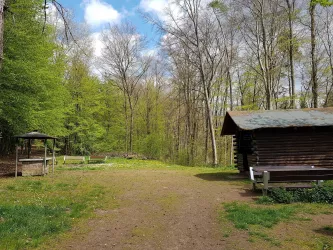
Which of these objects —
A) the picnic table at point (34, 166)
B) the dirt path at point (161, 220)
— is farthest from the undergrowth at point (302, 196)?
the picnic table at point (34, 166)

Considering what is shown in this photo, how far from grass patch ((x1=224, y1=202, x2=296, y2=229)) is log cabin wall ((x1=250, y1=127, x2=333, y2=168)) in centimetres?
616

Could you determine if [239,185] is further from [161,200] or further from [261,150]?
[161,200]

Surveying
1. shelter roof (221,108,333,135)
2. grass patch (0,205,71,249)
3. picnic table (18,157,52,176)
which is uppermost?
shelter roof (221,108,333,135)

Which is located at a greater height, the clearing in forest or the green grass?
the green grass

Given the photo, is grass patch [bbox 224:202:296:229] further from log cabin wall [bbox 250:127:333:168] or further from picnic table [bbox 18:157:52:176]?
picnic table [bbox 18:157:52:176]

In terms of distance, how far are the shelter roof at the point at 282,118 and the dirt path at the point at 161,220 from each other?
3.66 meters

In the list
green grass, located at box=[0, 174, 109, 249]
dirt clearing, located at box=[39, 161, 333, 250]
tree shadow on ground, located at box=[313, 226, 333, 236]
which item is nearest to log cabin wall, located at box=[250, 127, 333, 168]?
dirt clearing, located at box=[39, 161, 333, 250]

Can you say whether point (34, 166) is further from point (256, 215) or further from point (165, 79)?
point (165, 79)

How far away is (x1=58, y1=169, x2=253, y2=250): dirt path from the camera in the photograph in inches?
192

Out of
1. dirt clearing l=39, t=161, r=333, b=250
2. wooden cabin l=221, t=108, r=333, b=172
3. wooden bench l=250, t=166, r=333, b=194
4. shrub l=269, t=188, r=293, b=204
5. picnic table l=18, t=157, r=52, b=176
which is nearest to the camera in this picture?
dirt clearing l=39, t=161, r=333, b=250

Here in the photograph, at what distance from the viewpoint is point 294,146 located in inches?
515

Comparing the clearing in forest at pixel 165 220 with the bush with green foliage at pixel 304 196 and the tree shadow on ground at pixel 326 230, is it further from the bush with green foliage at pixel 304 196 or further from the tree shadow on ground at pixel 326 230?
the bush with green foliage at pixel 304 196

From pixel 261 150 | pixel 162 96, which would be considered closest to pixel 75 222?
pixel 261 150

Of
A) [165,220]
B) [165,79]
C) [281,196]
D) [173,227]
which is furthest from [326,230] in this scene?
[165,79]
